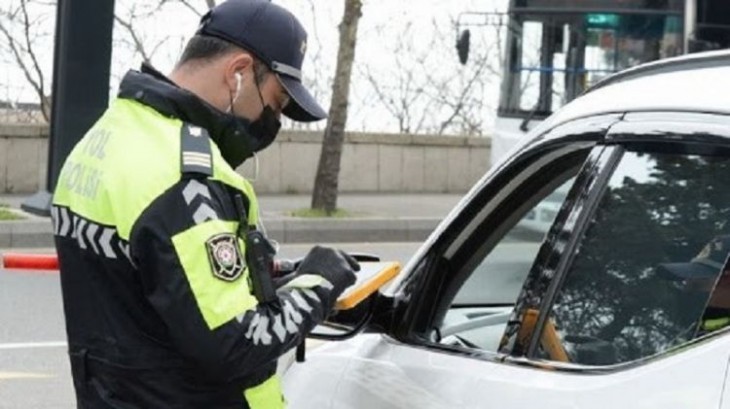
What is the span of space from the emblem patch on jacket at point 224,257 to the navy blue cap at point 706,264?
0.74 meters

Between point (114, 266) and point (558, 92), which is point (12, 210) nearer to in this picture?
point (558, 92)

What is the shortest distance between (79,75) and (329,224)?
2990 millimetres

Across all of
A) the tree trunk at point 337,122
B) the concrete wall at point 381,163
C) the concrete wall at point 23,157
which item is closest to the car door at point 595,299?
the tree trunk at point 337,122

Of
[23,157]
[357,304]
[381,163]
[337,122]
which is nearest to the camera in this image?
[357,304]

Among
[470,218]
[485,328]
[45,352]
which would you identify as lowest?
[45,352]

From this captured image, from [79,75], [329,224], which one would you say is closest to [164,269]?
[79,75]

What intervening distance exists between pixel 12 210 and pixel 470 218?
1177 cm

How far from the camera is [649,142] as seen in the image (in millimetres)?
2447

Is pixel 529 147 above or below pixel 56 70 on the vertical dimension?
below

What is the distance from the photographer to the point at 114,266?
8.52 feet

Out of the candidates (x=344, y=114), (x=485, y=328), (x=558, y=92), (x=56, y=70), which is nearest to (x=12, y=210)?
(x=56, y=70)

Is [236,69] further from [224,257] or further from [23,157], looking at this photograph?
[23,157]

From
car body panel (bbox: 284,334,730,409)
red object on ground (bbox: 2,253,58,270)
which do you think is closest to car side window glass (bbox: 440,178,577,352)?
car body panel (bbox: 284,334,730,409)

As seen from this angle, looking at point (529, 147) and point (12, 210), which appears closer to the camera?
point (529, 147)
